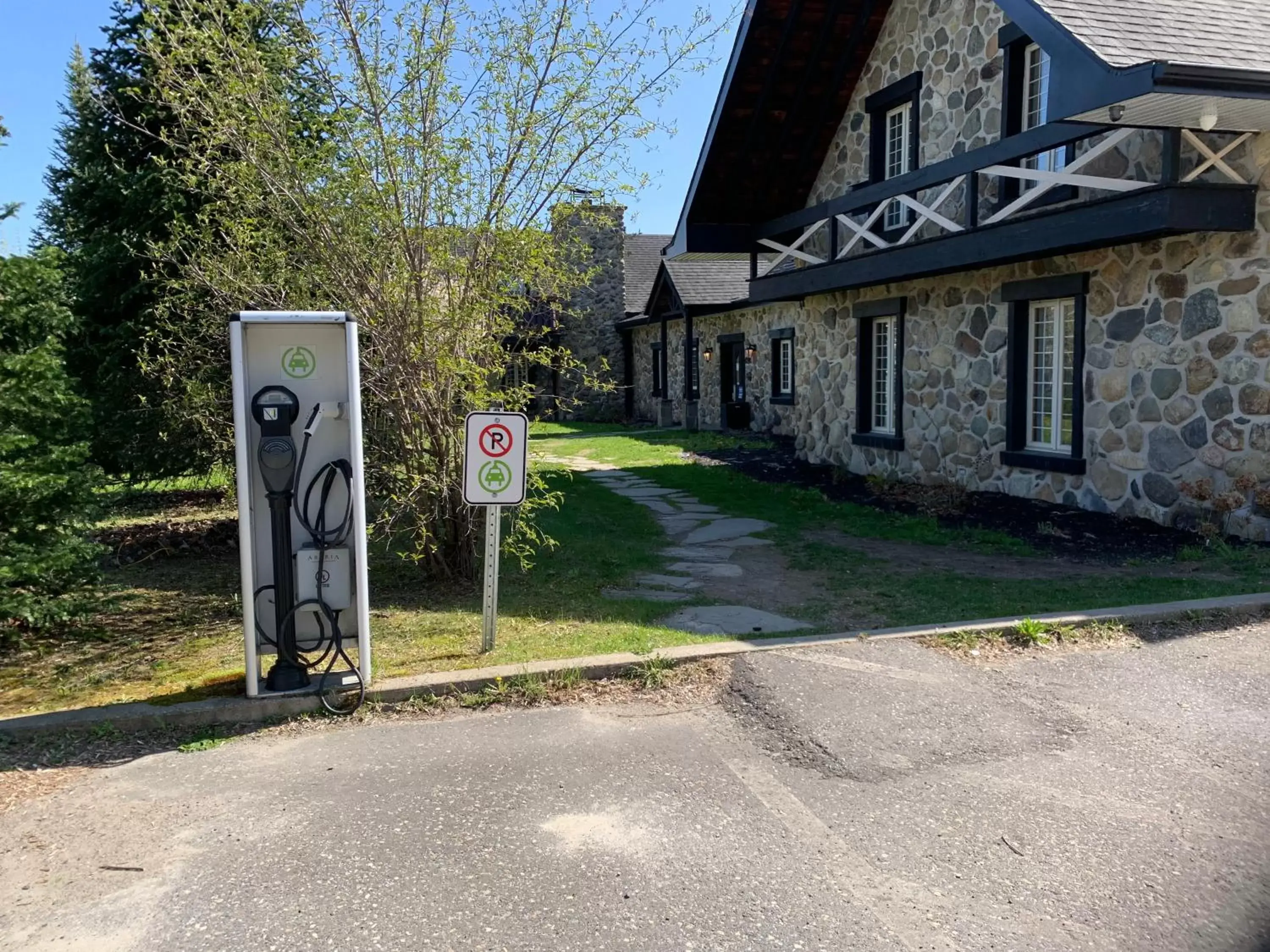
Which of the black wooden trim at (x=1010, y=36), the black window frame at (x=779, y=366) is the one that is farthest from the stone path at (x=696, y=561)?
the black window frame at (x=779, y=366)

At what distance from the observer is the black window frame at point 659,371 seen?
91.7 feet

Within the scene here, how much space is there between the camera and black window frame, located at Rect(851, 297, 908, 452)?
13461 mm

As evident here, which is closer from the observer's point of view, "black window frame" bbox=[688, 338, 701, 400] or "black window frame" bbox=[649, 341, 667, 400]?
"black window frame" bbox=[688, 338, 701, 400]

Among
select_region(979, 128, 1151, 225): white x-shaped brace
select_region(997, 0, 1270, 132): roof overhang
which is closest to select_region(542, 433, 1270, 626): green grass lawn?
select_region(979, 128, 1151, 225): white x-shaped brace

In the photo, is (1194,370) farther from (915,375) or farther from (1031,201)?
(915,375)

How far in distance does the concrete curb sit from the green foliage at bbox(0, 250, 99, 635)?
1.22 metres

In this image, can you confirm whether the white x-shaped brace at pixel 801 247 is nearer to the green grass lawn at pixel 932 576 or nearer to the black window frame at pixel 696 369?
the green grass lawn at pixel 932 576

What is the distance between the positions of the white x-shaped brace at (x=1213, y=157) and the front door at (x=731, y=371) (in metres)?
15.7

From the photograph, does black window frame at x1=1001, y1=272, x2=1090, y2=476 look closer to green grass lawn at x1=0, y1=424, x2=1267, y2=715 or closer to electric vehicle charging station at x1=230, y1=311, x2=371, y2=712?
green grass lawn at x1=0, y1=424, x2=1267, y2=715

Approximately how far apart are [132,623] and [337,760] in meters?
3.37

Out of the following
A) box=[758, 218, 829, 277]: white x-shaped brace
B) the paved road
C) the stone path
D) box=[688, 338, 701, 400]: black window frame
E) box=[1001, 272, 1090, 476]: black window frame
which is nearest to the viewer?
the paved road

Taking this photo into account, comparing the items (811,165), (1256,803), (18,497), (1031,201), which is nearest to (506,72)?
(18,497)

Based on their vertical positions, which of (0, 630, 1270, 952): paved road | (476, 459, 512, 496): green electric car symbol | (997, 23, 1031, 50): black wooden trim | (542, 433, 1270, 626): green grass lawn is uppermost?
(997, 23, 1031, 50): black wooden trim

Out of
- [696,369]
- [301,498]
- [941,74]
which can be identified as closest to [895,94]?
[941,74]
